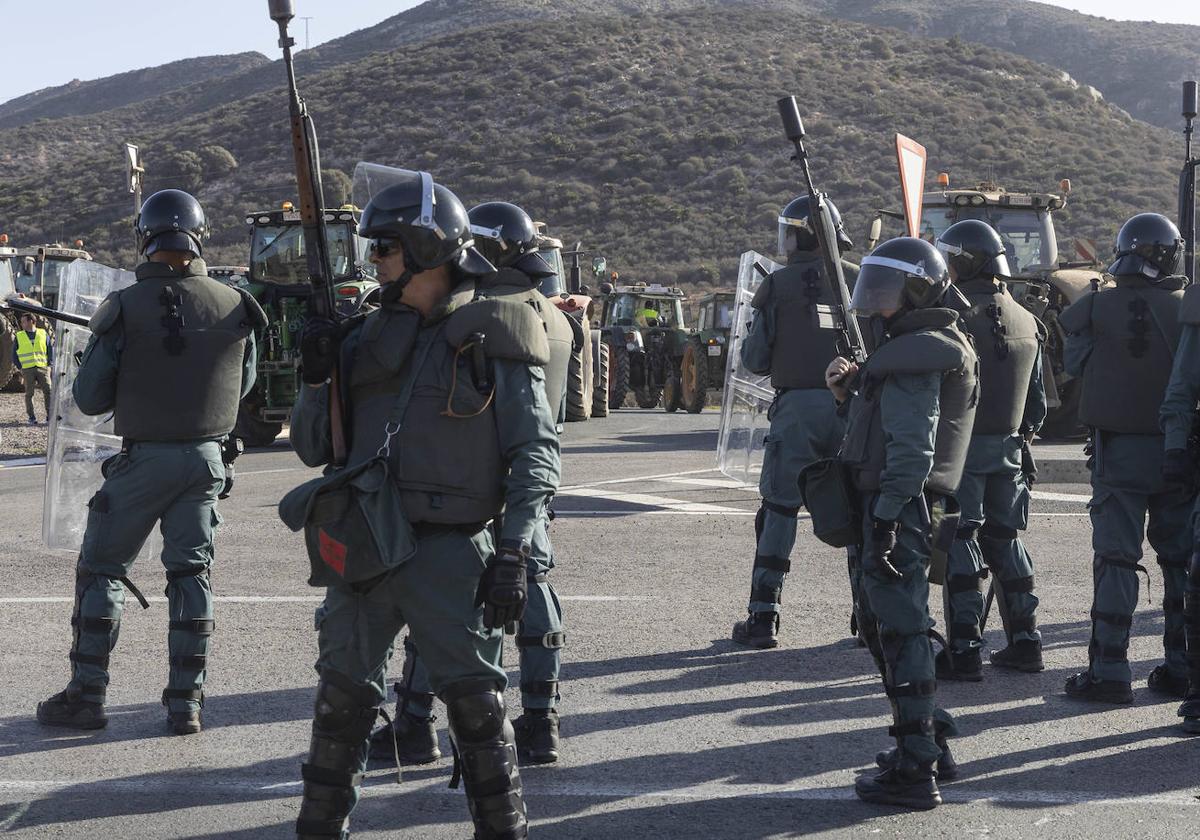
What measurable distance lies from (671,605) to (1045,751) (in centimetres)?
302

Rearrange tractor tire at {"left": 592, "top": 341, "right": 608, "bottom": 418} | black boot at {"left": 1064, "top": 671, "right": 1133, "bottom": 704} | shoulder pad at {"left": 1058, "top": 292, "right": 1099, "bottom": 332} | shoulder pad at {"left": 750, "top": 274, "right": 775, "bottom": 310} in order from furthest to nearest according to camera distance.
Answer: tractor tire at {"left": 592, "top": 341, "right": 608, "bottom": 418}, shoulder pad at {"left": 750, "top": 274, "right": 775, "bottom": 310}, shoulder pad at {"left": 1058, "top": 292, "right": 1099, "bottom": 332}, black boot at {"left": 1064, "top": 671, "right": 1133, "bottom": 704}

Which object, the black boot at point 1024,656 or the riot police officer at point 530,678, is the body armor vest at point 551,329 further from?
the black boot at point 1024,656

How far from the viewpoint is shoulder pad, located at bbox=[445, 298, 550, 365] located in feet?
12.8

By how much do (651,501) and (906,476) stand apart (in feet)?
25.4

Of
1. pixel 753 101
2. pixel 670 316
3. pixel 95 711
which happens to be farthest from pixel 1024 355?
pixel 753 101

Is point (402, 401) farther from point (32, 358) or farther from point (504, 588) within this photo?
point (32, 358)

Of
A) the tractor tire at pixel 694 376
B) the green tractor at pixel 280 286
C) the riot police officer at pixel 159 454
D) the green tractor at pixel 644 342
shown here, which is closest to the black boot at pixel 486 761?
the riot police officer at pixel 159 454

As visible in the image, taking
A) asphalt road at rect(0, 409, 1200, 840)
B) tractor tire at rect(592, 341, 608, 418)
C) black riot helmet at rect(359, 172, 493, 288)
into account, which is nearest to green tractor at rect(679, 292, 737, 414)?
tractor tire at rect(592, 341, 608, 418)

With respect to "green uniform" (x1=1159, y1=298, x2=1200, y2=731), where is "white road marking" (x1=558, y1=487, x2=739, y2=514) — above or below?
below

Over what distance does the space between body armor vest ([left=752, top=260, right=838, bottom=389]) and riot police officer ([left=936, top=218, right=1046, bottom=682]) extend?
708 millimetres

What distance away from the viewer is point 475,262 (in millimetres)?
4117

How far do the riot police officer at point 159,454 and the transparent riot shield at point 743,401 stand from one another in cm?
446

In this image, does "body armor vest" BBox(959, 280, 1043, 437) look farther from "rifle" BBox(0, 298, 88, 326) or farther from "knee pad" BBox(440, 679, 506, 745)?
"rifle" BBox(0, 298, 88, 326)

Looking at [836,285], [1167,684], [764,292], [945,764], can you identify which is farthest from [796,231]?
[945,764]
